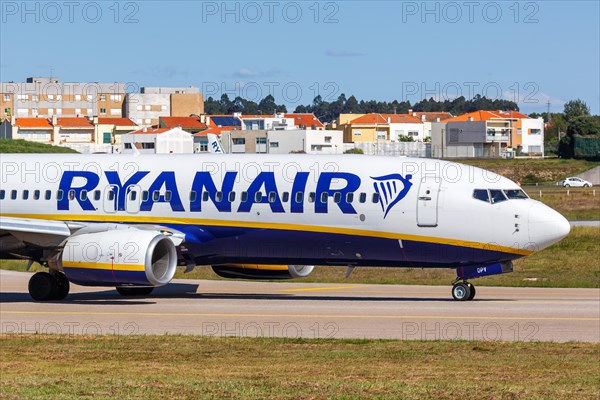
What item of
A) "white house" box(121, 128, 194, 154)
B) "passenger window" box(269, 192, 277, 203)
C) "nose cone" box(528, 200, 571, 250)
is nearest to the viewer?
"nose cone" box(528, 200, 571, 250)

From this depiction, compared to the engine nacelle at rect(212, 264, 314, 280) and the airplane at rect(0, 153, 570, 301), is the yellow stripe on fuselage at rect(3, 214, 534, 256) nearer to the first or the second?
the airplane at rect(0, 153, 570, 301)

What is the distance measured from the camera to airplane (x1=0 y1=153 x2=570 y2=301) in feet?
103

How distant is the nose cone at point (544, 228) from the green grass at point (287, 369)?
7.58 metres

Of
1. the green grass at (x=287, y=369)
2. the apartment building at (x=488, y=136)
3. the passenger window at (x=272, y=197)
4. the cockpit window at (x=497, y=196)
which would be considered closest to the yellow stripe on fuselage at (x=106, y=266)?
the passenger window at (x=272, y=197)

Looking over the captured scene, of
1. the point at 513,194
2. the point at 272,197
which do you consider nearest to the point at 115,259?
the point at 272,197

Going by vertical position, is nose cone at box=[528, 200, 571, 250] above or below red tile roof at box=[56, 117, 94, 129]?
below

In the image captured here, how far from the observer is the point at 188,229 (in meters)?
33.2

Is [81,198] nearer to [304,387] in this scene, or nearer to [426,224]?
[426,224]

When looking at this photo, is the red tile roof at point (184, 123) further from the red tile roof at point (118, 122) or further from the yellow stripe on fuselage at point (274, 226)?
the yellow stripe on fuselage at point (274, 226)

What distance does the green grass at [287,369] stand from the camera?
1755 centimetres

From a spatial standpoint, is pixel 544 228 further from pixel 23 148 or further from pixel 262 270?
pixel 23 148

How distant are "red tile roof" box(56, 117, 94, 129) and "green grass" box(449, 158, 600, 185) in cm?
7562

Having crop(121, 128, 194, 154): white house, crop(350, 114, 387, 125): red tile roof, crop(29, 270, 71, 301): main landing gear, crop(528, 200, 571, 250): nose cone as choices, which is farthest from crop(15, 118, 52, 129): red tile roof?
crop(528, 200, 571, 250): nose cone

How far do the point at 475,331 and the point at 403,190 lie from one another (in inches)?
271
